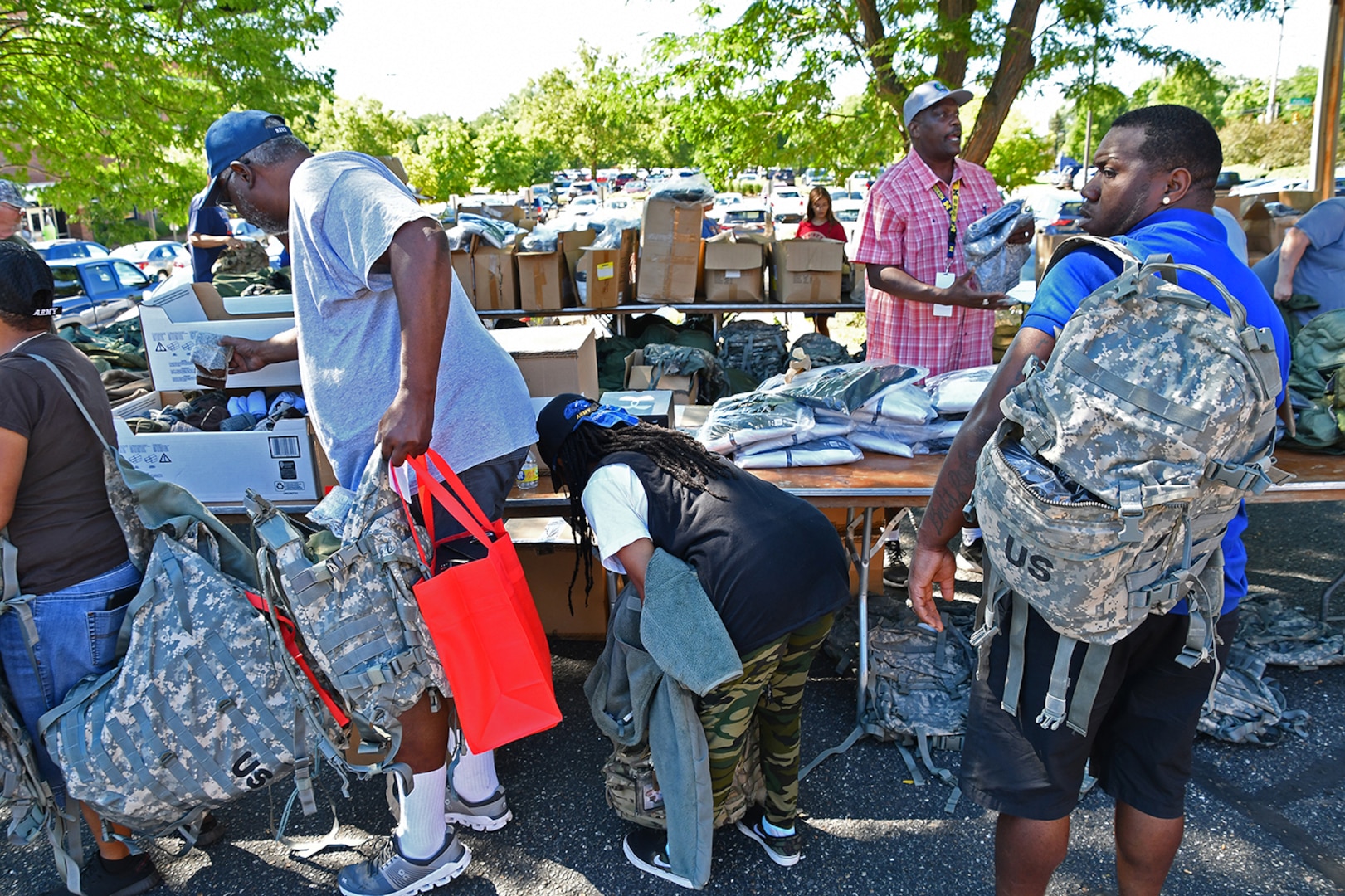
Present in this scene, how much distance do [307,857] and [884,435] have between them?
2.26m

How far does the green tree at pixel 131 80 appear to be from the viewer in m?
6.72

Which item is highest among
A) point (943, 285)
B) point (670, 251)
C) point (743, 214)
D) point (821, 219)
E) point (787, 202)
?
point (787, 202)

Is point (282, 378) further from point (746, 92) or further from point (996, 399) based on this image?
point (746, 92)

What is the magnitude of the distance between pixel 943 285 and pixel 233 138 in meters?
2.54

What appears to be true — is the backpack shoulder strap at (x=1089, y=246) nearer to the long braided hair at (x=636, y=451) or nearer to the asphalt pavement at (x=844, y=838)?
the long braided hair at (x=636, y=451)

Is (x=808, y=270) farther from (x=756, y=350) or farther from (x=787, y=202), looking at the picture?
(x=787, y=202)

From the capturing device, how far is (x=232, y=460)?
284 centimetres

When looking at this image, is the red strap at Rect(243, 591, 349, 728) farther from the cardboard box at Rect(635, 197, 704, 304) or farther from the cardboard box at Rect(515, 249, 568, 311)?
the cardboard box at Rect(635, 197, 704, 304)

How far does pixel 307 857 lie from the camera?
8.06 ft

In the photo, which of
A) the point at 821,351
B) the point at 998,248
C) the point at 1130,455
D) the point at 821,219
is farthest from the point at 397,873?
the point at 821,219

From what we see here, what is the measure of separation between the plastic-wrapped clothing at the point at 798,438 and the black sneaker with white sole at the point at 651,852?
1.22m

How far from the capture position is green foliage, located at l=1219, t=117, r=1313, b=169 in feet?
85.8

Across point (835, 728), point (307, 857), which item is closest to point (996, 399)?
point (835, 728)

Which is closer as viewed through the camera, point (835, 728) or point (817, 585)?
point (817, 585)
